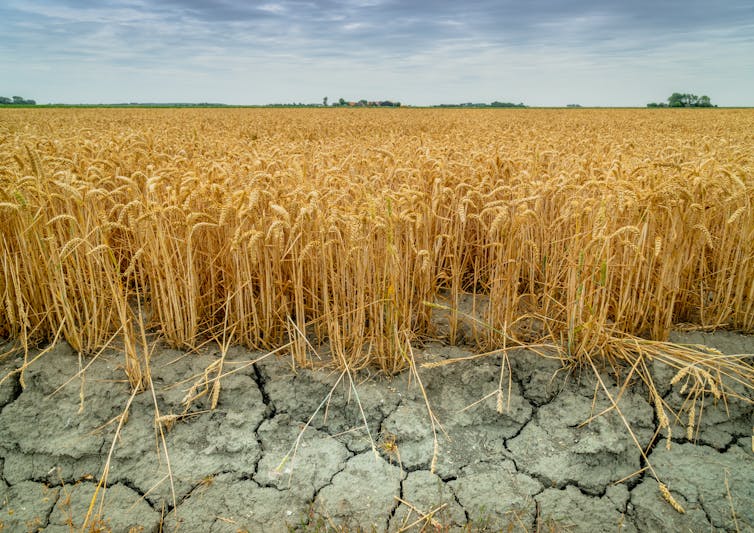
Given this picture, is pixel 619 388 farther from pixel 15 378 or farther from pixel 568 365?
pixel 15 378

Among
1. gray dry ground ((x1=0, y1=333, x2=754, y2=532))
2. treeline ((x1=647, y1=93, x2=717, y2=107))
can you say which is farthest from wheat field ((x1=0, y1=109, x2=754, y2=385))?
treeline ((x1=647, y1=93, x2=717, y2=107))

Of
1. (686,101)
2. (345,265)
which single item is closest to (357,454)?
(345,265)

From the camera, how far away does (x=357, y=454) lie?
87.7 inches

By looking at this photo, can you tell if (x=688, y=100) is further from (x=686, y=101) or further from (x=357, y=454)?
(x=357, y=454)

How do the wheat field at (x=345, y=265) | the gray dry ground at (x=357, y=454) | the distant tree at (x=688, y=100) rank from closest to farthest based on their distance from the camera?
the gray dry ground at (x=357, y=454) → the wheat field at (x=345, y=265) → the distant tree at (x=688, y=100)

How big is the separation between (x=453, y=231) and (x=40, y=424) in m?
2.74


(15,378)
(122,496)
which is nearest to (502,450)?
(122,496)

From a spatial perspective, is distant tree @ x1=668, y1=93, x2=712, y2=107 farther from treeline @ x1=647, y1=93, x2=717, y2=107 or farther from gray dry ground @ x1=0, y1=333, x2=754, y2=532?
gray dry ground @ x1=0, y1=333, x2=754, y2=532

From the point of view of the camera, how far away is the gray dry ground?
1951mm

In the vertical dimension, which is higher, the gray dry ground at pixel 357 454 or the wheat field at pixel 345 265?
the wheat field at pixel 345 265

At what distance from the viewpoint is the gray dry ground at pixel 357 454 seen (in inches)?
76.8

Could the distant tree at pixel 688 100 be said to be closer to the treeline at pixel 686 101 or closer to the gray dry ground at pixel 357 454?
the treeline at pixel 686 101

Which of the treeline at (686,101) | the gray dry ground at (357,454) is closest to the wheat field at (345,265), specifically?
the gray dry ground at (357,454)

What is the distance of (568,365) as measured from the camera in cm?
264
